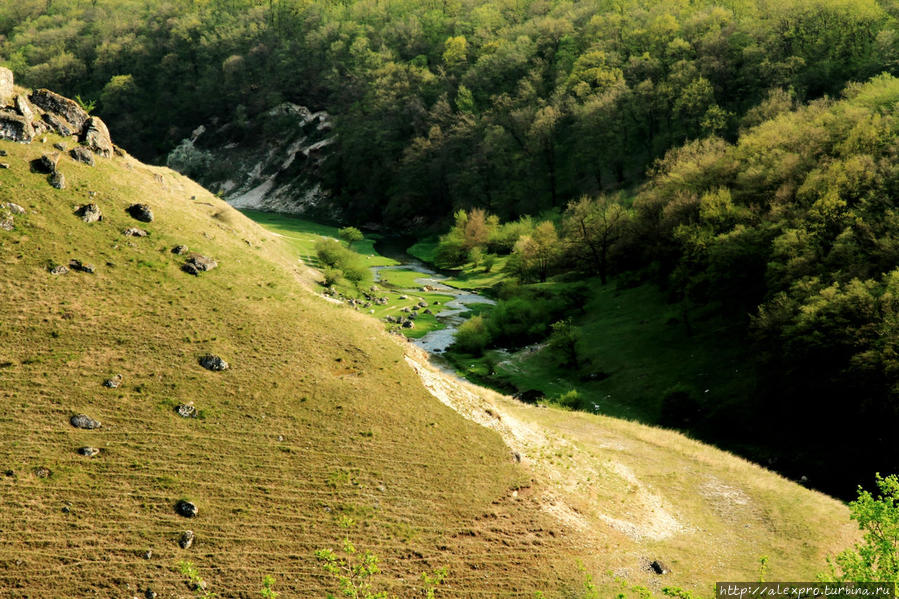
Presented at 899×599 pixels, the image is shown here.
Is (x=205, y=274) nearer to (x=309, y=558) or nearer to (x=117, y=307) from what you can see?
(x=117, y=307)

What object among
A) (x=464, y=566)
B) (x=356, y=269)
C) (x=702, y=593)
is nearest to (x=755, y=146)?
(x=356, y=269)

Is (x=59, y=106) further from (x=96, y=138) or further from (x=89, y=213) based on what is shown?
(x=89, y=213)

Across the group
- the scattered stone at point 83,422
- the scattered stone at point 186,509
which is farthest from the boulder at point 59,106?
the scattered stone at point 186,509

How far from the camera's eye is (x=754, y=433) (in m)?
69.4

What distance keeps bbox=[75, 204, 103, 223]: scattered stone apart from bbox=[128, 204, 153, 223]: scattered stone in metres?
2.77

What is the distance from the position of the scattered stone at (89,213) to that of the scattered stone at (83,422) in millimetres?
17816

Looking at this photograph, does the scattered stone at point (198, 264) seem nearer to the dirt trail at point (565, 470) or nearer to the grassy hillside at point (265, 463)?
the grassy hillside at point (265, 463)

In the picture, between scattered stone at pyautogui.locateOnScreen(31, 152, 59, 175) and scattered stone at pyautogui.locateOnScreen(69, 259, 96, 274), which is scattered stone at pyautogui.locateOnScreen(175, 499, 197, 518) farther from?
scattered stone at pyautogui.locateOnScreen(31, 152, 59, 175)

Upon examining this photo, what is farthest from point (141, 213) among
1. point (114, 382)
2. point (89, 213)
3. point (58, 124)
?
point (114, 382)

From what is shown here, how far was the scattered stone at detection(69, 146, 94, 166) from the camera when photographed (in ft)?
169

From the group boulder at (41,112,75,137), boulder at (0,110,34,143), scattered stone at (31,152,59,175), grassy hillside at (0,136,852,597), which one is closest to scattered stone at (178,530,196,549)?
grassy hillside at (0,136,852,597)

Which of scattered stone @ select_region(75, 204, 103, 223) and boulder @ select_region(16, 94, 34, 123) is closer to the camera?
scattered stone @ select_region(75, 204, 103, 223)

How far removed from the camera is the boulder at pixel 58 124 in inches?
2077

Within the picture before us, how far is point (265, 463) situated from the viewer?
1401 inches
